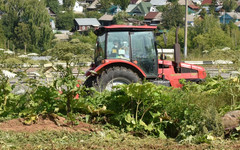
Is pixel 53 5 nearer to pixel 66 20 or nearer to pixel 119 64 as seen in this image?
pixel 66 20

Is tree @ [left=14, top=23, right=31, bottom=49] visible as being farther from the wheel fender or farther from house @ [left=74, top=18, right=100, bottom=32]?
the wheel fender

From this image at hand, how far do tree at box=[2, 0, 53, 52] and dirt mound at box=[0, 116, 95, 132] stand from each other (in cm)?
7432

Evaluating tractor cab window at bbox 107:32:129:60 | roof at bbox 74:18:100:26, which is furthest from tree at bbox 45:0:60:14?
tractor cab window at bbox 107:32:129:60

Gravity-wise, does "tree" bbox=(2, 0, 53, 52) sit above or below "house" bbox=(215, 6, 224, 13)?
above

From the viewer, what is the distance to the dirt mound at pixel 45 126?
25.1 ft

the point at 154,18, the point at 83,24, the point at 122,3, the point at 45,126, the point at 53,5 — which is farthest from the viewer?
the point at 53,5

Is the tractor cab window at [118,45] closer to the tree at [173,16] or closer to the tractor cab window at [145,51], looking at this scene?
the tractor cab window at [145,51]

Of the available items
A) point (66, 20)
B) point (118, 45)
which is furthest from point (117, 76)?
point (66, 20)

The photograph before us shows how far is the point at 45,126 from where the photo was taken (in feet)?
25.5

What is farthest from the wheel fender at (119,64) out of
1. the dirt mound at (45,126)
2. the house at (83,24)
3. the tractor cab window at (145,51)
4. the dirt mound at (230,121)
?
the house at (83,24)

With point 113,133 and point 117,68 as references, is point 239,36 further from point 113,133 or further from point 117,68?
point 113,133

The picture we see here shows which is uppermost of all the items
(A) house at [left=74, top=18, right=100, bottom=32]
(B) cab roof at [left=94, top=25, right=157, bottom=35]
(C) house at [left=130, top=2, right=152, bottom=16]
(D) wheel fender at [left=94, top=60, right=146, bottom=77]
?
(B) cab roof at [left=94, top=25, right=157, bottom=35]

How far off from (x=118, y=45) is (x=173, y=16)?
8803 centimetres

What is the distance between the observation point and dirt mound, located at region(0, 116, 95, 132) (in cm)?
766
